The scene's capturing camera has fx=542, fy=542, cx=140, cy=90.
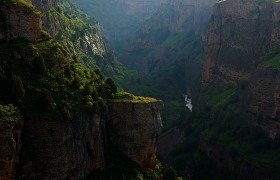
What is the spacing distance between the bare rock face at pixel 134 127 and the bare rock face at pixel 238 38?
76893 millimetres

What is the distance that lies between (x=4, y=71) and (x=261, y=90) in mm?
79769

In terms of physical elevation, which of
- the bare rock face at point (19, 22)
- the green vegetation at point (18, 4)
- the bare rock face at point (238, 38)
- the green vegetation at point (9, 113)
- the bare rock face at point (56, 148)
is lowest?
the bare rock face at point (56, 148)

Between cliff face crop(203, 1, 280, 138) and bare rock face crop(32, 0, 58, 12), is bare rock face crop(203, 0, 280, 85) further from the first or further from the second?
bare rock face crop(32, 0, 58, 12)

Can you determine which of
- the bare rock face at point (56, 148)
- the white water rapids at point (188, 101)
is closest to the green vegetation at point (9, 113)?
the bare rock face at point (56, 148)

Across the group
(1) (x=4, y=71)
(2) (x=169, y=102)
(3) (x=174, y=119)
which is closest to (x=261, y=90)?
(3) (x=174, y=119)

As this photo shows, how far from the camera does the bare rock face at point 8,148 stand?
154 ft

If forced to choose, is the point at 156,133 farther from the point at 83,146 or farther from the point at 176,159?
the point at 176,159

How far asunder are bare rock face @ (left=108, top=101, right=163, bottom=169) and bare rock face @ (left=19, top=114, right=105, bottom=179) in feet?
24.5

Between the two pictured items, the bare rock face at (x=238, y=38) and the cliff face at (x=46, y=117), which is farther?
the bare rock face at (x=238, y=38)

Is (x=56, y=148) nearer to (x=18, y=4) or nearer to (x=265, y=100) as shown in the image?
(x=18, y=4)

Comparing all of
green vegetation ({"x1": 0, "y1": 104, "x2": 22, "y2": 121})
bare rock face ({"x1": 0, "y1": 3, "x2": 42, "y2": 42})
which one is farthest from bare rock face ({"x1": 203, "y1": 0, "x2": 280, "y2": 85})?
green vegetation ({"x1": 0, "y1": 104, "x2": 22, "y2": 121})

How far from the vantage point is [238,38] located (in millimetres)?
154750

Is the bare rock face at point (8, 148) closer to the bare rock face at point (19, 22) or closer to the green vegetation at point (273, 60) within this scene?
the bare rock face at point (19, 22)

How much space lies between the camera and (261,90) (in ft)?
400
